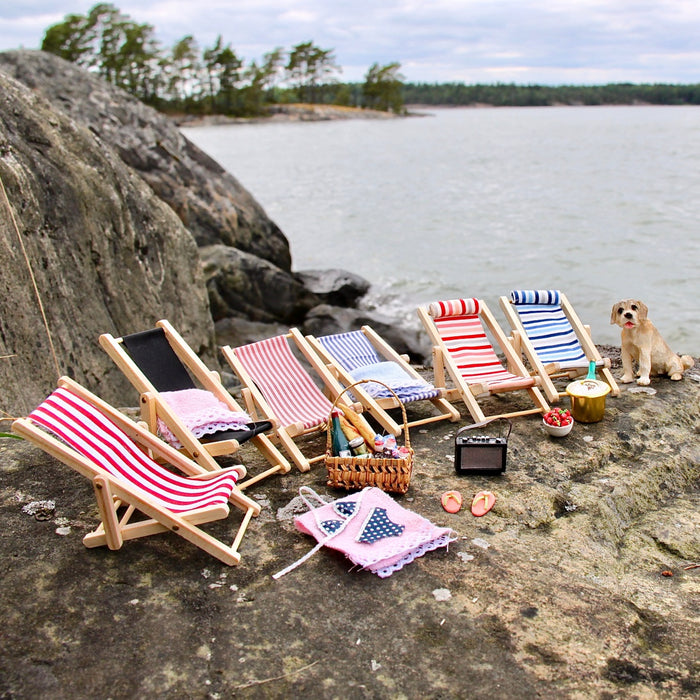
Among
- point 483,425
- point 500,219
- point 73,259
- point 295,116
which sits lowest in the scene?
point 500,219

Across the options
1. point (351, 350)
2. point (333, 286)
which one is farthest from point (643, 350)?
point (333, 286)

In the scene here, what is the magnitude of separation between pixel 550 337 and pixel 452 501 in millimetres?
2322

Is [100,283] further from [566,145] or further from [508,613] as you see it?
[566,145]

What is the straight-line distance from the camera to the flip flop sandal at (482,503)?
3980 mm

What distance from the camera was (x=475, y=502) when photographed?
13.3 ft

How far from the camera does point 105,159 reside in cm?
740

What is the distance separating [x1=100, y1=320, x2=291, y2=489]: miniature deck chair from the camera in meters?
4.23

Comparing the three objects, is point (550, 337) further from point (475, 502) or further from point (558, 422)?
point (475, 502)

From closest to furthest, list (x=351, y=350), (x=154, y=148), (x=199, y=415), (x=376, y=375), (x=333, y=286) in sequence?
(x=199, y=415) < (x=376, y=375) < (x=351, y=350) < (x=154, y=148) < (x=333, y=286)

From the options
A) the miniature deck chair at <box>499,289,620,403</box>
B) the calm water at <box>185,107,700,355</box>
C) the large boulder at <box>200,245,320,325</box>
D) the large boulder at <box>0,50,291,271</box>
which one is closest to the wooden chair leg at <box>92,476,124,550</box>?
the miniature deck chair at <box>499,289,620,403</box>

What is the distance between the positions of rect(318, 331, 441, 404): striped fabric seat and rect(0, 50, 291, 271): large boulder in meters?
6.91

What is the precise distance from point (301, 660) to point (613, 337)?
35.0ft

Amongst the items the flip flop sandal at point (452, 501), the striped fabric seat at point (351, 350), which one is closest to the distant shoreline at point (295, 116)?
the striped fabric seat at point (351, 350)

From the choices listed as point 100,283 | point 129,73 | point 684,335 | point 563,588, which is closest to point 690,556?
point 563,588
